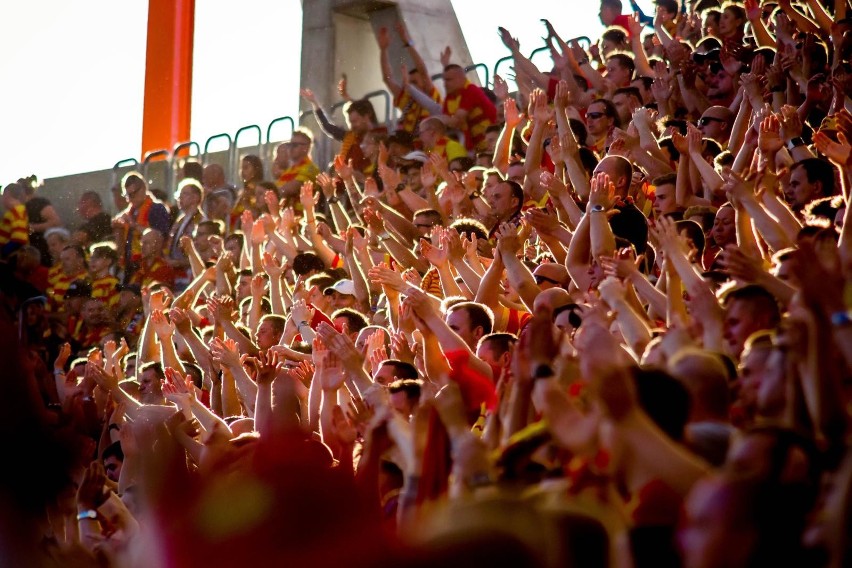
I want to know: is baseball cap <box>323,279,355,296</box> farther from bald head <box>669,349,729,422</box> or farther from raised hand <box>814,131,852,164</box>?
bald head <box>669,349,729,422</box>

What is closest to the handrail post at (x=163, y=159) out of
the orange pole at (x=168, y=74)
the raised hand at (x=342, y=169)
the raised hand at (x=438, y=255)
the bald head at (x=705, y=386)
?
the orange pole at (x=168, y=74)

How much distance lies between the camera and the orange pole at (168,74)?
1255 cm

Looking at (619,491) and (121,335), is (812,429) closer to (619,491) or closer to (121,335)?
(619,491)

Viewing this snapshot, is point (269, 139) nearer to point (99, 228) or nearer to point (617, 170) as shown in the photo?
point (99, 228)

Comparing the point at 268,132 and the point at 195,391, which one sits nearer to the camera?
the point at 195,391

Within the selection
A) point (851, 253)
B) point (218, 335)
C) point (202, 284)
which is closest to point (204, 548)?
point (851, 253)

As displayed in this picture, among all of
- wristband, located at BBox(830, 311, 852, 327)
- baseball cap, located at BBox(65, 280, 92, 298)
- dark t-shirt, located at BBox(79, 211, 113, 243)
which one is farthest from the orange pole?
wristband, located at BBox(830, 311, 852, 327)

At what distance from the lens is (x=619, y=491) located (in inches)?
97.9

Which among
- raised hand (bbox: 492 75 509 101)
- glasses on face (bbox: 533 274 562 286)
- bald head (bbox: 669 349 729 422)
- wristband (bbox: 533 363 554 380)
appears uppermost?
raised hand (bbox: 492 75 509 101)

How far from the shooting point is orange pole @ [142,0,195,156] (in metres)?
12.5

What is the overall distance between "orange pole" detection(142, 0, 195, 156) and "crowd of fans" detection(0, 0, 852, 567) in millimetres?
2913

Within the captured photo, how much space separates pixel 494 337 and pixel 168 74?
29.8 ft

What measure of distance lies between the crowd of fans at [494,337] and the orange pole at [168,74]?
2913mm

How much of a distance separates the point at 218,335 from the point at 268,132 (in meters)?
4.73
